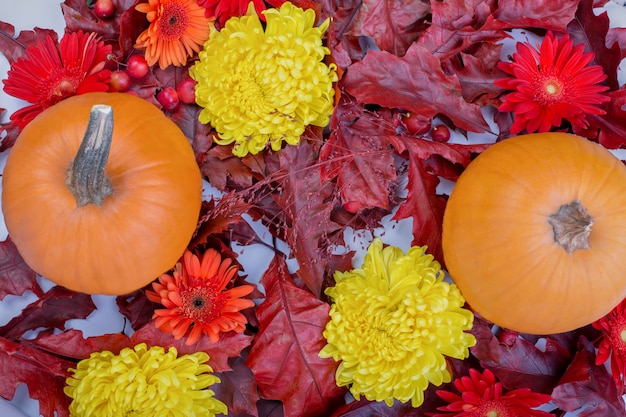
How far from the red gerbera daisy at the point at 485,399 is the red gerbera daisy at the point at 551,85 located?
398 millimetres

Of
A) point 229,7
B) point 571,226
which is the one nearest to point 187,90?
point 229,7

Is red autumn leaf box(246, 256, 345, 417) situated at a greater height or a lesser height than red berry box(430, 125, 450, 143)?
lesser

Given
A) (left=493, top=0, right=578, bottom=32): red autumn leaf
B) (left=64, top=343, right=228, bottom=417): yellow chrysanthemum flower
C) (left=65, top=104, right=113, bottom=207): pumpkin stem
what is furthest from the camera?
(left=493, top=0, right=578, bottom=32): red autumn leaf

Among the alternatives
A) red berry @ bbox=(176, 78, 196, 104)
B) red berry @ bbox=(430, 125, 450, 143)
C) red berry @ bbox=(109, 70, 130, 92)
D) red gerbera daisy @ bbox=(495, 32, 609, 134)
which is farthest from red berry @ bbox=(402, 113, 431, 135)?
red berry @ bbox=(109, 70, 130, 92)

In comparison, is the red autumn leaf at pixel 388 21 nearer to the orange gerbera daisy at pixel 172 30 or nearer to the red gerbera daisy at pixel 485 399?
the orange gerbera daisy at pixel 172 30

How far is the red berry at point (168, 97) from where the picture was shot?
3.16 feet

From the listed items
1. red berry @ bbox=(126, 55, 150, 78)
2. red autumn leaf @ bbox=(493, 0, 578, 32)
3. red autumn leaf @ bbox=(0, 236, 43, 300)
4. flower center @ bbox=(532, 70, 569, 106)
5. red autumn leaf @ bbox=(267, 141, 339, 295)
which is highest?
red autumn leaf @ bbox=(493, 0, 578, 32)

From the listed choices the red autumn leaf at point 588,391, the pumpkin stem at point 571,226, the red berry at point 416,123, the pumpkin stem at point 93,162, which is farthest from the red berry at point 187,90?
the red autumn leaf at point 588,391

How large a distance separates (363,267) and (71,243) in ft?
1.40

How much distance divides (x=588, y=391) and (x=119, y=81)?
88cm

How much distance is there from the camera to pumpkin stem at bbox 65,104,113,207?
0.72 m

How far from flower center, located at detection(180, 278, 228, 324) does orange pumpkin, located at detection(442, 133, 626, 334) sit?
36 cm

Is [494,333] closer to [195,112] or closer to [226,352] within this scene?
[226,352]

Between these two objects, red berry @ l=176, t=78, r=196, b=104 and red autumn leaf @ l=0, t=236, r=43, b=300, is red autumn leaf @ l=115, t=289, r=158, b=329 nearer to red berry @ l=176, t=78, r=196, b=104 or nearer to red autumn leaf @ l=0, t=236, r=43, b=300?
red autumn leaf @ l=0, t=236, r=43, b=300
